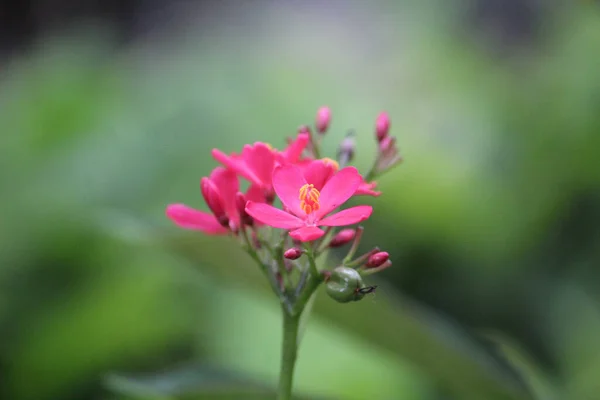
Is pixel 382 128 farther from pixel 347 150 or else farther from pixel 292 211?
pixel 292 211

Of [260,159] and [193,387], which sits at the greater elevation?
[260,159]

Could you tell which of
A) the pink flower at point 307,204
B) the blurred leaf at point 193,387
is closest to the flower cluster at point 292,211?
the pink flower at point 307,204

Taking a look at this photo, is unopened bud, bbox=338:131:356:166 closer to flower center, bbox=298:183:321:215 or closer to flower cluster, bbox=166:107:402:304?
flower cluster, bbox=166:107:402:304

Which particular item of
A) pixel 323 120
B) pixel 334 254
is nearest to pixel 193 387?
pixel 323 120

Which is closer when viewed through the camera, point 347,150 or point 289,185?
point 289,185

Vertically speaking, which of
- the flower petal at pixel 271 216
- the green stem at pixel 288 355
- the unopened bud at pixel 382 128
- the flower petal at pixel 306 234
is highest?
the unopened bud at pixel 382 128

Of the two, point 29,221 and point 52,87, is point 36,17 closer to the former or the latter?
point 52,87

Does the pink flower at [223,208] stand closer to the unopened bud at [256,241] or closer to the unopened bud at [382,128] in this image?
the unopened bud at [256,241]
